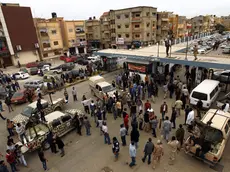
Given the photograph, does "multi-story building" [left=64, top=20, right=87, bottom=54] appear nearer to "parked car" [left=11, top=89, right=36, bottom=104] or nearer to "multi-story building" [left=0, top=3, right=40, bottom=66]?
"multi-story building" [left=0, top=3, right=40, bottom=66]

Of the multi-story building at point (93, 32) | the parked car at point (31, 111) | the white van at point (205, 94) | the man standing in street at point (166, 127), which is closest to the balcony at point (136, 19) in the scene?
the multi-story building at point (93, 32)

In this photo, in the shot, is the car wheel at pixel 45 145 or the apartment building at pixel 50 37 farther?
the apartment building at pixel 50 37

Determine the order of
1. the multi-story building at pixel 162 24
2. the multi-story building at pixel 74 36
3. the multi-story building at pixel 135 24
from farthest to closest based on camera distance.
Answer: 1. the multi-story building at pixel 162 24
2. the multi-story building at pixel 74 36
3. the multi-story building at pixel 135 24

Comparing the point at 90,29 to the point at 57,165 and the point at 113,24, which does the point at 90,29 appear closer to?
the point at 113,24

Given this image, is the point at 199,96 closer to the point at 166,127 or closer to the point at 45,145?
the point at 166,127

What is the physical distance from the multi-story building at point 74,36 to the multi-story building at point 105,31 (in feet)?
23.3

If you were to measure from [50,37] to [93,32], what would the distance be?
18.0 metres

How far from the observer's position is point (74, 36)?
47000 millimetres

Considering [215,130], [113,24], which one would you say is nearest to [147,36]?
[113,24]

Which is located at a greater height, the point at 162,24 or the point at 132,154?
the point at 162,24

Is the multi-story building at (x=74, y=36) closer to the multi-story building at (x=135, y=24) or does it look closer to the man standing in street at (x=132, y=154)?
the multi-story building at (x=135, y=24)

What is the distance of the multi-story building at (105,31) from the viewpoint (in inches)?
1973

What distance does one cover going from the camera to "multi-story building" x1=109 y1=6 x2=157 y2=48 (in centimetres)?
4131

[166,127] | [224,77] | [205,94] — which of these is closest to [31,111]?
[166,127]
